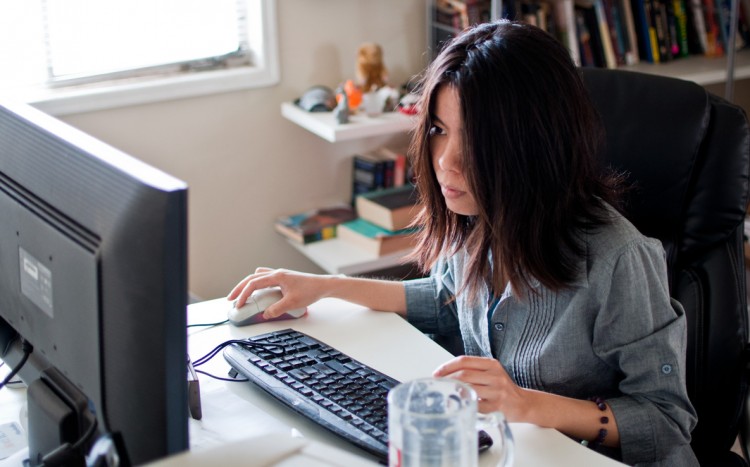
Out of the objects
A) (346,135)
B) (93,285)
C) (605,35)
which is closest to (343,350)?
(93,285)

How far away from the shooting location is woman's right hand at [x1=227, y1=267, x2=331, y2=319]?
1.45 meters

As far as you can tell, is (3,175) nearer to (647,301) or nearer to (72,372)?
(72,372)

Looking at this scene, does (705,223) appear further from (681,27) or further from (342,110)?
(681,27)

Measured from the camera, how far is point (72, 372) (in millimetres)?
936

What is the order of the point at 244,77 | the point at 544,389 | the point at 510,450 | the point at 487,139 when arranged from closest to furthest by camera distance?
the point at 510,450, the point at 487,139, the point at 544,389, the point at 244,77

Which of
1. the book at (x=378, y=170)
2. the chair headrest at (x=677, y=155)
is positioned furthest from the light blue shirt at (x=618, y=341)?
the book at (x=378, y=170)

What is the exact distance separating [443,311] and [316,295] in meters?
0.22

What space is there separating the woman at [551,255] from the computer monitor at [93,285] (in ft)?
1.41

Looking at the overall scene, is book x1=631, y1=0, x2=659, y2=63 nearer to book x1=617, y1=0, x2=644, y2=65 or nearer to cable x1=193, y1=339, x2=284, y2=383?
book x1=617, y1=0, x2=644, y2=65

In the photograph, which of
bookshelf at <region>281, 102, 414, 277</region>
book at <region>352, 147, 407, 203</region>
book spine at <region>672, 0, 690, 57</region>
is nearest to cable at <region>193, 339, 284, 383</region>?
bookshelf at <region>281, 102, 414, 277</region>

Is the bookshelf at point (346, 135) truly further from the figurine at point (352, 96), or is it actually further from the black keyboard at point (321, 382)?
the black keyboard at point (321, 382)

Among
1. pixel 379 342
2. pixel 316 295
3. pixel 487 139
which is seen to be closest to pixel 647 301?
pixel 487 139

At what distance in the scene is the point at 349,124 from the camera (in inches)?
96.2

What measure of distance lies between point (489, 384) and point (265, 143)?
1.69m
